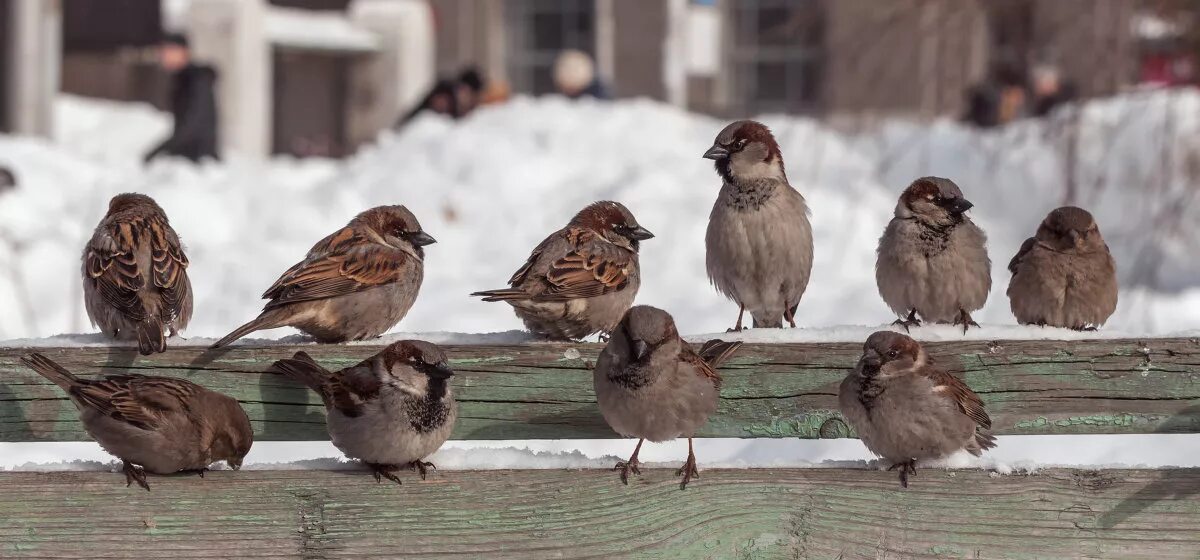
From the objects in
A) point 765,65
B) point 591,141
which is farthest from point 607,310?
point 765,65

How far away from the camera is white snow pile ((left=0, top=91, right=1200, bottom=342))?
31.1 feet

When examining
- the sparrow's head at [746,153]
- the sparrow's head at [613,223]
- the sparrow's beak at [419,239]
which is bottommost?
the sparrow's beak at [419,239]

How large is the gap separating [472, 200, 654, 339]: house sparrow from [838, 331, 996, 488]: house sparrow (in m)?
1.13

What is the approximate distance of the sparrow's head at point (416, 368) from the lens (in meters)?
2.94

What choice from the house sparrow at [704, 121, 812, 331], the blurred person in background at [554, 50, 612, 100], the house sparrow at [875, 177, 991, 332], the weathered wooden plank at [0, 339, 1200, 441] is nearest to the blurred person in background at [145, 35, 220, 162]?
the blurred person in background at [554, 50, 612, 100]

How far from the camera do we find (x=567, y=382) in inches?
126

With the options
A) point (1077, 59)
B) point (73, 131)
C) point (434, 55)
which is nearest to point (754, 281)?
point (1077, 59)

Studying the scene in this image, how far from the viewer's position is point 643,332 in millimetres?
3172

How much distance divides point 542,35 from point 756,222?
2075 centimetres

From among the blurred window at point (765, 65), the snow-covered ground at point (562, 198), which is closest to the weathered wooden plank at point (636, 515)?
the snow-covered ground at point (562, 198)

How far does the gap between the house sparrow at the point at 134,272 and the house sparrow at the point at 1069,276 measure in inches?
93.0

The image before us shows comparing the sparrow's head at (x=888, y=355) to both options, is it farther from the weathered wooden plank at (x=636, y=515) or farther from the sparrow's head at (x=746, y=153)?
the sparrow's head at (x=746, y=153)

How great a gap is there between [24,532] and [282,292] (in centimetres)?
114

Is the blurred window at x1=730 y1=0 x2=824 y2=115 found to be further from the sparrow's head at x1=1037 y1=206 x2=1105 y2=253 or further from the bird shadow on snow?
the bird shadow on snow
